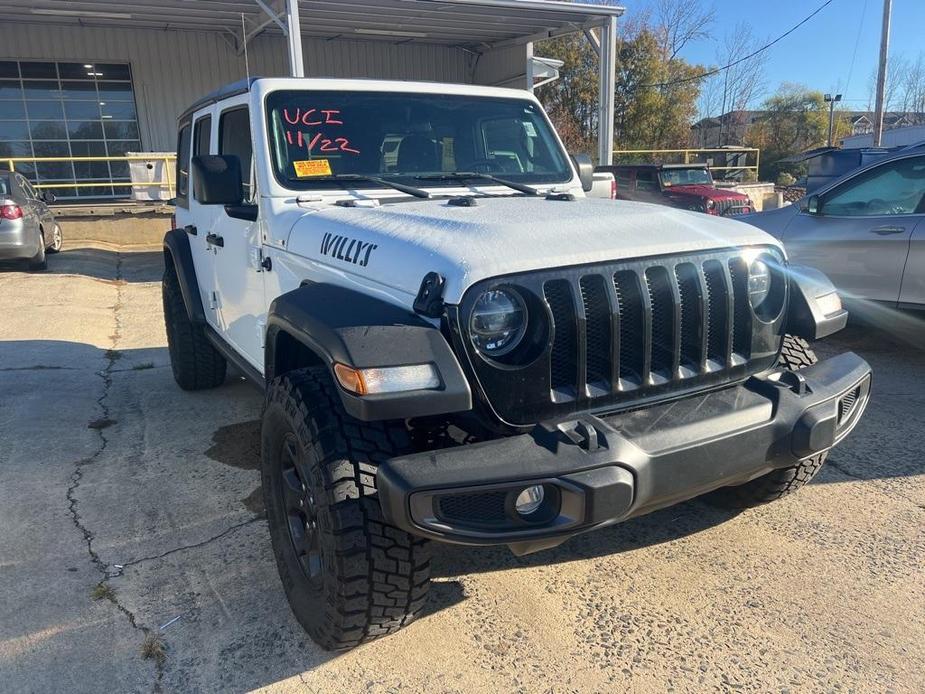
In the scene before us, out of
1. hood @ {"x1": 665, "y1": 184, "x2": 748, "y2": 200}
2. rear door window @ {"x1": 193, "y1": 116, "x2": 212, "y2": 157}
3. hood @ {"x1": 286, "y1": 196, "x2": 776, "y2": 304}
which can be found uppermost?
rear door window @ {"x1": 193, "y1": 116, "x2": 212, "y2": 157}

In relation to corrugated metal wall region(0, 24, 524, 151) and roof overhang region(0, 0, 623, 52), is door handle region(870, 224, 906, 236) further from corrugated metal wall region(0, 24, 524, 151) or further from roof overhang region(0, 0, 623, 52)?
corrugated metal wall region(0, 24, 524, 151)

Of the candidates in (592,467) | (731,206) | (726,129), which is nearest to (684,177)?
(731,206)

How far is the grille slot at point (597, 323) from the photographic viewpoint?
2.23 m

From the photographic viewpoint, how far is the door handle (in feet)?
17.6

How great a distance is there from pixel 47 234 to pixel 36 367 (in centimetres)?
679

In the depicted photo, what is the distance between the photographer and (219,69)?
57.1ft

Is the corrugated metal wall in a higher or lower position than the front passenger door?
higher

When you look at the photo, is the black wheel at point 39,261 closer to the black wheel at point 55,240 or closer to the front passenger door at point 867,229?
the black wheel at point 55,240

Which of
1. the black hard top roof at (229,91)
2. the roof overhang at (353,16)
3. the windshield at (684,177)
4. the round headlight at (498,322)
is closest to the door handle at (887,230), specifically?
the round headlight at (498,322)

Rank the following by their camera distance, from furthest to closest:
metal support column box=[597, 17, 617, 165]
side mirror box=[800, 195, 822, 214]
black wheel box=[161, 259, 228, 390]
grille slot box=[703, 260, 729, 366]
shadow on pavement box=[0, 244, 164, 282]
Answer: metal support column box=[597, 17, 617, 165] → shadow on pavement box=[0, 244, 164, 282] → side mirror box=[800, 195, 822, 214] → black wheel box=[161, 259, 228, 390] → grille slot box=[703, 260, 729, 366]

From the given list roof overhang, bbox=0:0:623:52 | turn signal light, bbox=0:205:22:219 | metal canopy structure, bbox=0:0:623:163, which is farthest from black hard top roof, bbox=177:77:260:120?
roof overhang, bbox=0:0:623:52

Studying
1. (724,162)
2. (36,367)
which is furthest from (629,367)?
(724,162)

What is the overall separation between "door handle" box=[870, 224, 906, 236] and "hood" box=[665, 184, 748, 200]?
25.6ft

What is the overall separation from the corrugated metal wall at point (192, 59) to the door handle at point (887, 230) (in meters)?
13.4
